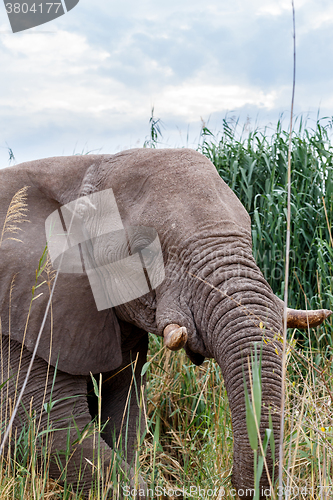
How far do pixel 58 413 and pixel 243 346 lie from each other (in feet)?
3.90

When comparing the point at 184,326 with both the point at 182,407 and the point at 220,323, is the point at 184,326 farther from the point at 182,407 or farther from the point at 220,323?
the point at 182,407

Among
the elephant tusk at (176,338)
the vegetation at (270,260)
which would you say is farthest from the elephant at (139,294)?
the vegetation at (270,260)

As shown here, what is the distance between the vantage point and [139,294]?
93.7 inches

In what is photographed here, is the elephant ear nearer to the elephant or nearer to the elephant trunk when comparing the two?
the elephant

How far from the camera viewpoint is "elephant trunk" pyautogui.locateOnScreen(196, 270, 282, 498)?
6.00 ft

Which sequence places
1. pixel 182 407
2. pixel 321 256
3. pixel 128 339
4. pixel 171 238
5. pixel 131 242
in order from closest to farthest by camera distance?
pixel 171 238, pixel 131 242, pixel 128 339, pixel 182 407, pixel 321 256

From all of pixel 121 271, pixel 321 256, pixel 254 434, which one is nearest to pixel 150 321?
pixel 121 271

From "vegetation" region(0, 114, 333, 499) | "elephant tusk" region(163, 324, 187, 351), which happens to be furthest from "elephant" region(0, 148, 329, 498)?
"vegetation" region(0, 114, 333, 499)

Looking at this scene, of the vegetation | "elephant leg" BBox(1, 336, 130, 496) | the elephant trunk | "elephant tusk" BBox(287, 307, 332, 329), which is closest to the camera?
the elephant trunk

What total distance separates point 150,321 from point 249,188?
3.40 meters

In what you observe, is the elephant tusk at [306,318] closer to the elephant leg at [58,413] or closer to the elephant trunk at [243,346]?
the elephant trunk at [243,346]

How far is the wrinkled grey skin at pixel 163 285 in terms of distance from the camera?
1.90 metres

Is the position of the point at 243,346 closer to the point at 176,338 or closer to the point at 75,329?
the point at 176,338

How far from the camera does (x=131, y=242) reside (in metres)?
2.35
